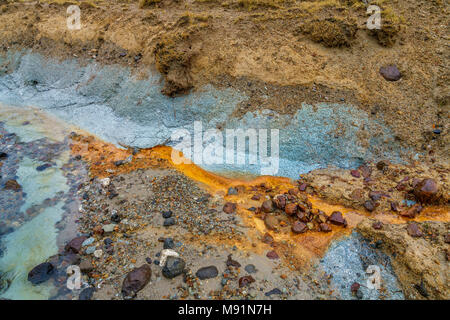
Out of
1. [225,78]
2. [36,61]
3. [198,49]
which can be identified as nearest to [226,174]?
[225,78]

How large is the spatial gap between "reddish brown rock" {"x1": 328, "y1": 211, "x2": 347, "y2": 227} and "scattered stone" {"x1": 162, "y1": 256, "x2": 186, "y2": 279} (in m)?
2.17

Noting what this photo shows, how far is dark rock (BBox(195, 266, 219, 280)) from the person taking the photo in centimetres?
333

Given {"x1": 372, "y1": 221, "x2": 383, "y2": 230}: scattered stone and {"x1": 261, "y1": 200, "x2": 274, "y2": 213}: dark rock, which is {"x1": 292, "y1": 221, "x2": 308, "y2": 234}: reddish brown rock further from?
{"x1": 372, "y1": 221, "x2": 383, "y2": 230}: scattered stone

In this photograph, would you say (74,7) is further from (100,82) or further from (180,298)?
(180,298)

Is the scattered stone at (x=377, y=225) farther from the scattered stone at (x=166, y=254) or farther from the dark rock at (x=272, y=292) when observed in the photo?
the scattered stone at (x=166, y=254)

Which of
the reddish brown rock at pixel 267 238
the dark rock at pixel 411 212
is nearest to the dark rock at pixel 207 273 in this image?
the reddish brown rock at pixel 267 238

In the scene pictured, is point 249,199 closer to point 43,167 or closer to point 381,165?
point 381,165

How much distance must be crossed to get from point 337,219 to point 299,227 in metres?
0.56

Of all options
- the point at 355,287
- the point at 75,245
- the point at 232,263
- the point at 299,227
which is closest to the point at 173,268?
the point at 232,263

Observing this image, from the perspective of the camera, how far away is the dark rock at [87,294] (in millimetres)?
3190

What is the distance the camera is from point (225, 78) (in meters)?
6.07

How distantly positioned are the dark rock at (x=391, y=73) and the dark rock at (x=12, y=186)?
7.17 m

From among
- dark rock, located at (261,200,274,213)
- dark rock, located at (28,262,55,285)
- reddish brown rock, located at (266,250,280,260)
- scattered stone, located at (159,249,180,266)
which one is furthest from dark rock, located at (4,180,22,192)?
reddish brown rock, located at (266,250,280,260)

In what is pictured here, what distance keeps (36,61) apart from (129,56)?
3515 millimetres
